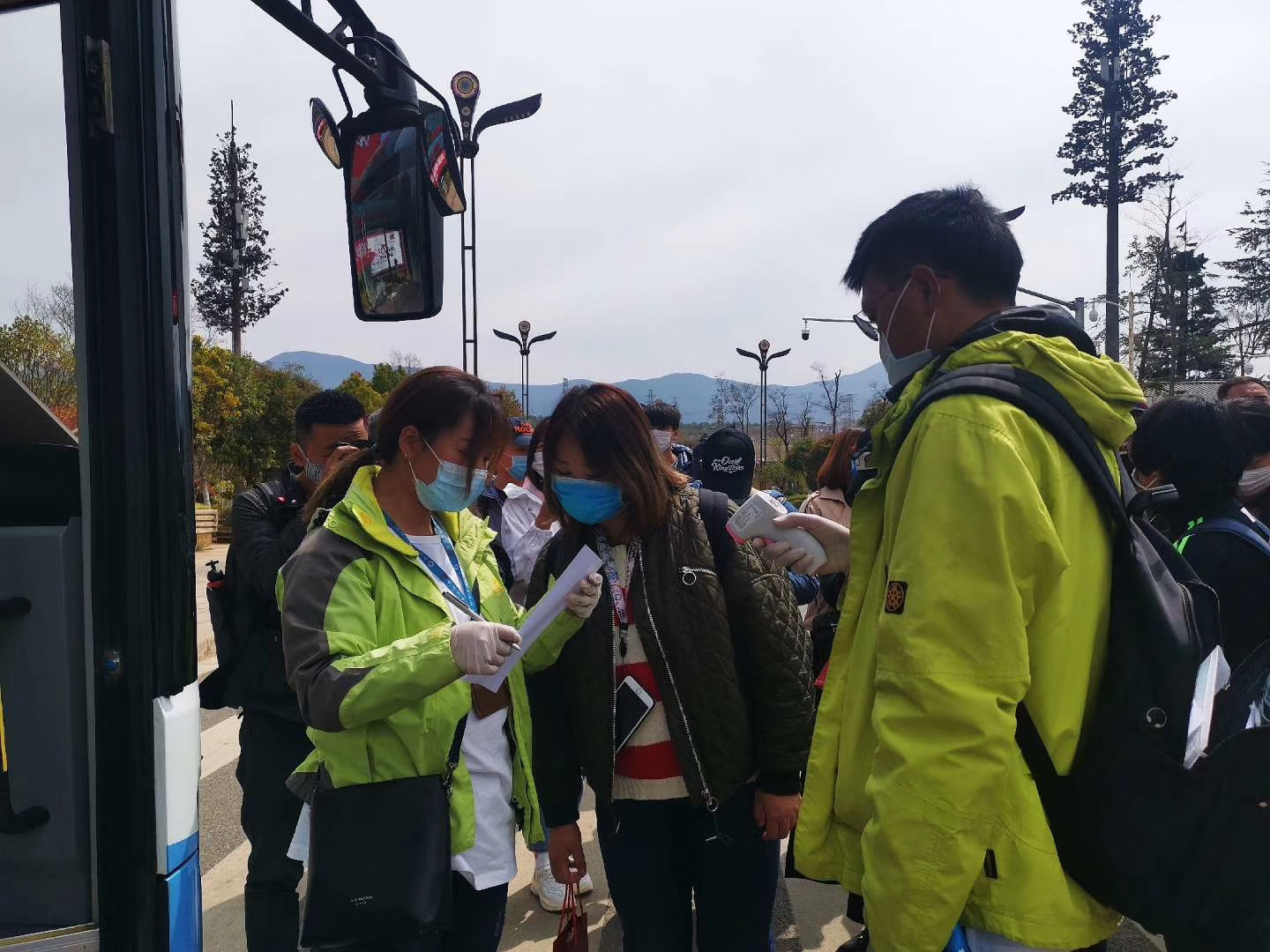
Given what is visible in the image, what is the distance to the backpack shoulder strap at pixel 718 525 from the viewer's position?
2.35 meters

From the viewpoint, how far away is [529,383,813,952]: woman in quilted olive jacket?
223 cm

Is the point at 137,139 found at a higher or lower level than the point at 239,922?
higher

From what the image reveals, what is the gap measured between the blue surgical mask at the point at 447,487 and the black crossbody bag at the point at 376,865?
0.70m

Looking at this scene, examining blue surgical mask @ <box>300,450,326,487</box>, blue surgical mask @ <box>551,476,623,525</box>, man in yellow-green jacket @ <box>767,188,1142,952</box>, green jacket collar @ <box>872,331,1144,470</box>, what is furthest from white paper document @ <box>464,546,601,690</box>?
blue surgical mask @ <box>300,450,326,487</box>

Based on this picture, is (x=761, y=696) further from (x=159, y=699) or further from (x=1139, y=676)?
(x=159, y=699)

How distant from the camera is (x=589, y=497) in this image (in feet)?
Result: 7.72

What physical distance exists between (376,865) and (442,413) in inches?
42.4

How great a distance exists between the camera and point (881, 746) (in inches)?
55.8

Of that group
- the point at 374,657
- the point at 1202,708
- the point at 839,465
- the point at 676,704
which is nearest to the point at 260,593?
the point at 374,657

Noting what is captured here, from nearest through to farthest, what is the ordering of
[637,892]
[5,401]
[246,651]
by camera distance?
[5,401]
[637,892]
[246,651]

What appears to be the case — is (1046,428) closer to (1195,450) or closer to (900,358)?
(900,358)

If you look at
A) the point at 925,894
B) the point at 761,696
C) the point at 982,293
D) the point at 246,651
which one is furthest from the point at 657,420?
the point at 925,894

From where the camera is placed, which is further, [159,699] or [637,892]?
[637,892]

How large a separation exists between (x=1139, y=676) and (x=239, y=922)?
3.73m
